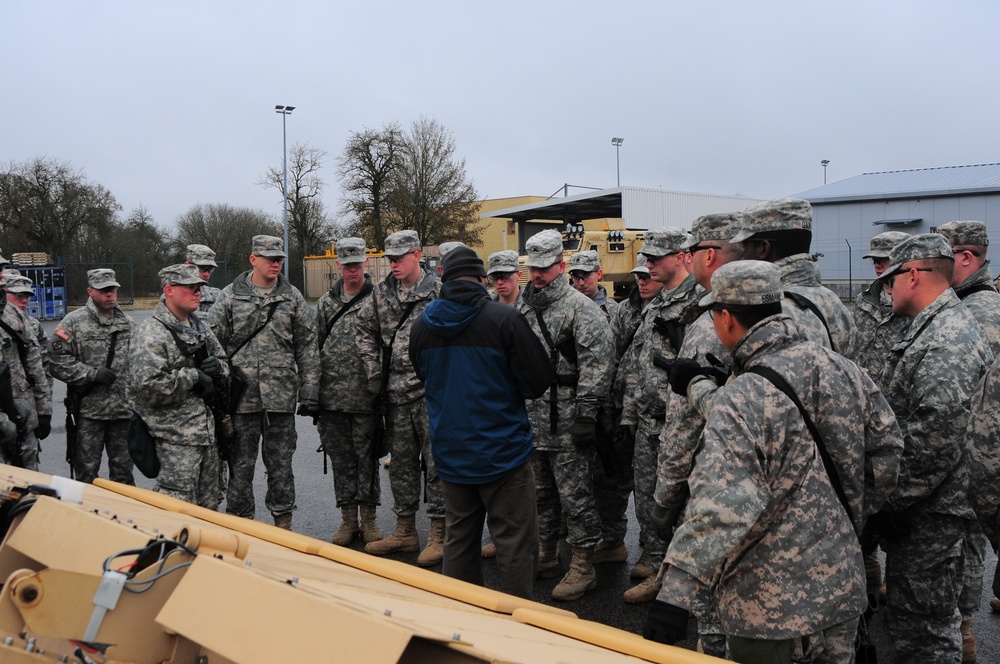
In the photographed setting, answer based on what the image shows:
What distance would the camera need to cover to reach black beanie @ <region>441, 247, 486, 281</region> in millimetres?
4270

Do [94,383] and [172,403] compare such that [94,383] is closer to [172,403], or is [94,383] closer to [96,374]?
[96,374]

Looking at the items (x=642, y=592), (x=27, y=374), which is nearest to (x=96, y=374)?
(x=27, y=374)

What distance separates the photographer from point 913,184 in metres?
34.6

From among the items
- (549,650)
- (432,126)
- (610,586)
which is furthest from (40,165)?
(549,650)

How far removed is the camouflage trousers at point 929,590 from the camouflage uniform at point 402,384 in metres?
3.18

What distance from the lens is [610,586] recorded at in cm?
538

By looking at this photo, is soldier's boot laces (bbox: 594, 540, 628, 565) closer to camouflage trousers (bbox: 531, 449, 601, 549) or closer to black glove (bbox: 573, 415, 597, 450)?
camouflage trousers (bbox: 531, 449, 601, 549)

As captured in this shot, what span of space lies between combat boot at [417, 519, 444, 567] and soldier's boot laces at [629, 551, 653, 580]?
134cm

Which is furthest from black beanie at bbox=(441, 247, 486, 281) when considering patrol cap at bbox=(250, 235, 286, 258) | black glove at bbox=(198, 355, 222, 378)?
patrol cap at bbox=(250, 235, 286, 258)

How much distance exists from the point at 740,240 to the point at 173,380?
3.45 metres

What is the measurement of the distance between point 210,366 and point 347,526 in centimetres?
187

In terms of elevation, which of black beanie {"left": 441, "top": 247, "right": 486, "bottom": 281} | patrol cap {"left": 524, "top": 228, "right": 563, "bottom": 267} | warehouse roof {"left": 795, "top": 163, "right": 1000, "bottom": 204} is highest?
warehouse roof {"left": 795, "top": 163, "right": 1000, "bottom": 204}

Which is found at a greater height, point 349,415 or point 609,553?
point 349,415

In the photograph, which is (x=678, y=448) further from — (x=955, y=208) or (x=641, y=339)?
(x=955, y=208)
